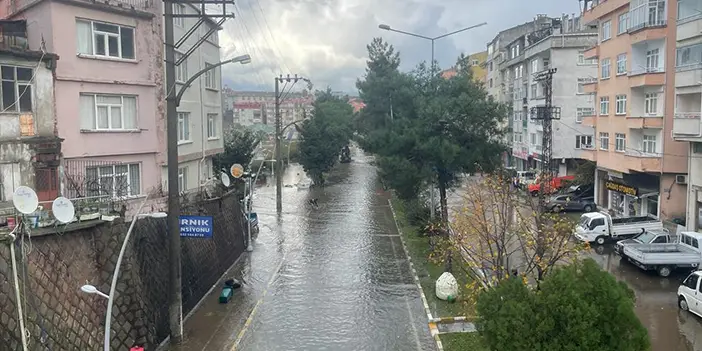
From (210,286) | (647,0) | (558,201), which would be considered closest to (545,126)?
(558,201)

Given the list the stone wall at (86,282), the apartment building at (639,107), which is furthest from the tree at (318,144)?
the stone wall at (86,282)

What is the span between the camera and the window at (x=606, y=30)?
33.3 metres

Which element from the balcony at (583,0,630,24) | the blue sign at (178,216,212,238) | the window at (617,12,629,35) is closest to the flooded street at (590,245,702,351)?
the blue sign at (178,216,212,238)

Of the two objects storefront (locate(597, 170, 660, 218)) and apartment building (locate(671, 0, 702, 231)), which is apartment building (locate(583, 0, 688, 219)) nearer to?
storefront (locate(597, 170, 660, 218))

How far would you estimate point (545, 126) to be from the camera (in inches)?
1558

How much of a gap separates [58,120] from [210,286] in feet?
24.2

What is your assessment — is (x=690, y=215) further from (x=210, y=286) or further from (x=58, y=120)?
(x=58, y=120)

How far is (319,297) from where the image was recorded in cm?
1930

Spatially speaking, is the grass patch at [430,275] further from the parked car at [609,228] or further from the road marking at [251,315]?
the parked car at [609,228]

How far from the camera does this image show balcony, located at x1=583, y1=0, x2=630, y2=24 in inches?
1244

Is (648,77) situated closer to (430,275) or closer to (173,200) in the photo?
(430,275)

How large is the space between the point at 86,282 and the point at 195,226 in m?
3.24

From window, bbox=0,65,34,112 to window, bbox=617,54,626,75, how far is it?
92.5ft

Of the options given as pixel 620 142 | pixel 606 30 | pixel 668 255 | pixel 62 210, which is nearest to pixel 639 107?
pixel 620 142
